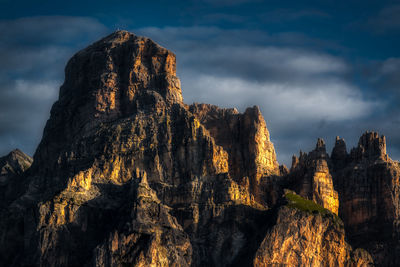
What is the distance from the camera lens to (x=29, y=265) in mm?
195125

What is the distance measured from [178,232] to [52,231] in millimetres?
21115

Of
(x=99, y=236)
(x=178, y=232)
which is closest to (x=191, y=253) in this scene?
(x=178, y=232)

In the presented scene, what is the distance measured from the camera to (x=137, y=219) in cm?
19350

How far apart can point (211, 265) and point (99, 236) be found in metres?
19.7

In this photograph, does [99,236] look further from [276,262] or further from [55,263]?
[276,262]

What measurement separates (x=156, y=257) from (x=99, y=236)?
557 inches

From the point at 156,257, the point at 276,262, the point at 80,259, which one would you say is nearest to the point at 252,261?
the point at 276,262

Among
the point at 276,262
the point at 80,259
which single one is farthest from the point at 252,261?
the point at 80,259

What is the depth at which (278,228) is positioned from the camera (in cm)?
19900

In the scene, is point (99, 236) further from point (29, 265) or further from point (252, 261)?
point (252, 261)

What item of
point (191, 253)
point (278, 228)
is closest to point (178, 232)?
point (191, 253)

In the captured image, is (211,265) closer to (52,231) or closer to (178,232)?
(178,232)

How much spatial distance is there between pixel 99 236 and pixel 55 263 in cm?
946

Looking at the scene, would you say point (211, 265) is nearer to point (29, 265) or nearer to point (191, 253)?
point (191, 253)
